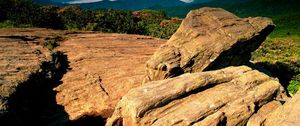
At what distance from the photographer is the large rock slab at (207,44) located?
100 ft

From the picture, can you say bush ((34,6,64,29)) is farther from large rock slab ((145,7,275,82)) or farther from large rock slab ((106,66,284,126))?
large rock slab ((106,66,284,126))

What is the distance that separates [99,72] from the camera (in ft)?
108

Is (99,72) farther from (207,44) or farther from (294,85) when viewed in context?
(294,85)

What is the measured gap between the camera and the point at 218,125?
22.2 meters

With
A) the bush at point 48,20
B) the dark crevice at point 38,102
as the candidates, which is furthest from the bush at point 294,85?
the bush at point 48,20

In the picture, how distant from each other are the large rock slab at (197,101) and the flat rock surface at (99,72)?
→ 509 centimetres

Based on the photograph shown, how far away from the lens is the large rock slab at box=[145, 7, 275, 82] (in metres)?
30.5

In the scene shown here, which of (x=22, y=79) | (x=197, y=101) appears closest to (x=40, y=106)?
(x=22, y=79)

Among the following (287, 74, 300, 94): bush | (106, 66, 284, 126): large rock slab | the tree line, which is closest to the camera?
(106, 66, 284, 126): large rock slab

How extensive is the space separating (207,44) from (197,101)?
9.90 meters

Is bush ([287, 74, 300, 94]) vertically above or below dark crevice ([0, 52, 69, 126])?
below

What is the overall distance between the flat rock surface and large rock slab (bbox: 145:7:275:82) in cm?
336

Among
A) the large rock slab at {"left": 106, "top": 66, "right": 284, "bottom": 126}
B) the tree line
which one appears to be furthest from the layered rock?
the tree line

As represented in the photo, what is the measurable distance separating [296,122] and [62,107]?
58.2 ft
